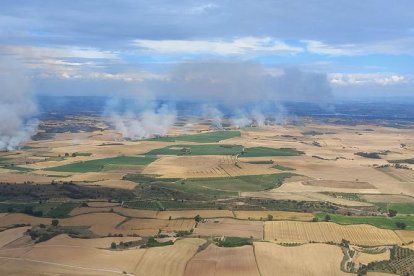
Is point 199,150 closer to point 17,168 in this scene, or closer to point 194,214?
point 17,168

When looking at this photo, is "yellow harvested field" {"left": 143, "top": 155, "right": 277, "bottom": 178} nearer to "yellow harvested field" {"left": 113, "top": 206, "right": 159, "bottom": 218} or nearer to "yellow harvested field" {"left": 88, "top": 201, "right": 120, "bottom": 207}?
"yellow harvested field" {"left": 88, "top": 201, "right": 120, "bottom": 207}

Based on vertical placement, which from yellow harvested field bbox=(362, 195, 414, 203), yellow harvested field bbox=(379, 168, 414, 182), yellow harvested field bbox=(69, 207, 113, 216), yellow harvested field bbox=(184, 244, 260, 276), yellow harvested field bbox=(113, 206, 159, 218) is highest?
yellow harvested field bbox=(184, 244, 260, 276)

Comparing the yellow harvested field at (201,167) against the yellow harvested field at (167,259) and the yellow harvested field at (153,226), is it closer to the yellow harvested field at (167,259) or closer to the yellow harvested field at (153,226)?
the yellow harvested field at (153,226)

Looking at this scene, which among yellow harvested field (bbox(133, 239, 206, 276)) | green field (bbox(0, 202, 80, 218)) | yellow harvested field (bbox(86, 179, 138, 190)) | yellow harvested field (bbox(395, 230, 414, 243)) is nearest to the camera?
yellow harvested field (bbox(133, 239, 206, 276))

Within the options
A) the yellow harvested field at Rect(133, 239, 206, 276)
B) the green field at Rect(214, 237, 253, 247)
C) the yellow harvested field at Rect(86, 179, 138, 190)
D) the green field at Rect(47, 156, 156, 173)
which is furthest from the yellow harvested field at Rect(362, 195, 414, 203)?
the green field at Rect(47, 156, 156, 173)

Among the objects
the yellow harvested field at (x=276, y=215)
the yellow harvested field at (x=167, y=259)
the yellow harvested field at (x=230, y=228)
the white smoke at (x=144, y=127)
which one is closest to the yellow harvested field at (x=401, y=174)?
the yellow harvested field at (x=276, y=215)

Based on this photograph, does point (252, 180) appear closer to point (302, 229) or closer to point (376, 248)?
point (302, 229)
